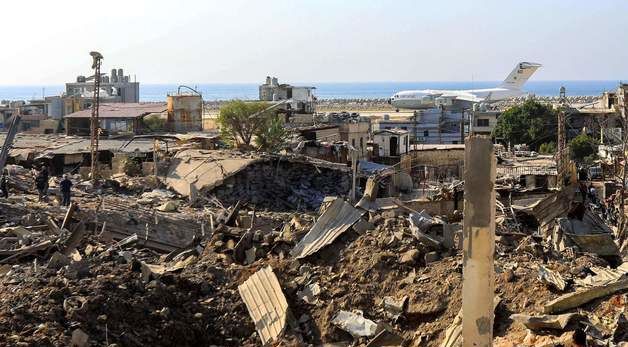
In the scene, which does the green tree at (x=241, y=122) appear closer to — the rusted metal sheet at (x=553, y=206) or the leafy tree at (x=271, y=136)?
the leafy tree at (x=271, y=136)

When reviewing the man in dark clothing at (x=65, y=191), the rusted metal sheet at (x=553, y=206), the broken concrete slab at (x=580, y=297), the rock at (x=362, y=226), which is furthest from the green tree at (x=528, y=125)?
the broken concrete slab at (x=580, y=297)

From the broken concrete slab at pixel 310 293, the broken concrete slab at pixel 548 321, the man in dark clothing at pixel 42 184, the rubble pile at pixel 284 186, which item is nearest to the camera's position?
the broken concrete slab at pixel 548 321

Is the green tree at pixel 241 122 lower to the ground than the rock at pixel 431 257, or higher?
higher

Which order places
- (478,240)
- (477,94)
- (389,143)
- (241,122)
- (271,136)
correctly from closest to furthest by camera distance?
(478,240)
(271,136)
(241,122)
(389,143)
(477,94)

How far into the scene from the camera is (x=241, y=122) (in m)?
32.0

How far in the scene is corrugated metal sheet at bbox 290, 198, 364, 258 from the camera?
1098cm

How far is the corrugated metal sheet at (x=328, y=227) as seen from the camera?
432 inches

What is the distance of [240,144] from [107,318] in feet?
72.9

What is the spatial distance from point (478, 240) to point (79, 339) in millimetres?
4080

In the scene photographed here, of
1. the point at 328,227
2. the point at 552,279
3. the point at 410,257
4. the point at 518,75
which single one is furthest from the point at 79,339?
the point at 518,75

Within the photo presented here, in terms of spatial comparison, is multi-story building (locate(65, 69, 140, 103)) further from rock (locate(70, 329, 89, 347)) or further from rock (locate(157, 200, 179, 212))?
rock (locate(70, 329, 89, 347))

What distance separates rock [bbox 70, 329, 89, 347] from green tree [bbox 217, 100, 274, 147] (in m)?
22.9

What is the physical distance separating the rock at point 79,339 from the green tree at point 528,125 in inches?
1652

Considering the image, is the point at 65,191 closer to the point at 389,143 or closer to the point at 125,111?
the point at 125,111
